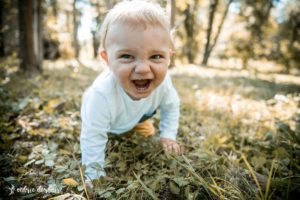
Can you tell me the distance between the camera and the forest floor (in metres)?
1.55

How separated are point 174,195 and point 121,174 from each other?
20.9 inches

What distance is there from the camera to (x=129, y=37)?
1.80 m

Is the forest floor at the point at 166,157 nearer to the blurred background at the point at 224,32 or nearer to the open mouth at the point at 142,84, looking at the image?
the open mouth at the point at 142,84

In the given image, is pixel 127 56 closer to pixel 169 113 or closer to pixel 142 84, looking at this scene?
pixel 142 84

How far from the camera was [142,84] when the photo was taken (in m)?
2.03

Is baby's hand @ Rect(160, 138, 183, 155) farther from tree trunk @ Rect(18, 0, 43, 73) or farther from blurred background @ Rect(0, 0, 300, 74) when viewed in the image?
blurred background @ Rect(0, 0, 300, 74)

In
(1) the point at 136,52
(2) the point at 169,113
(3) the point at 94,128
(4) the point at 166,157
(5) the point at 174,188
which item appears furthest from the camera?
(2) the point at 169,113

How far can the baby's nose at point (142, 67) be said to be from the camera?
1.83 metres

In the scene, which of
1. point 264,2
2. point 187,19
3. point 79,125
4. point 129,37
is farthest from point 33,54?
point 264,2

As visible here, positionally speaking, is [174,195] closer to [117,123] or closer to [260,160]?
[260,160]

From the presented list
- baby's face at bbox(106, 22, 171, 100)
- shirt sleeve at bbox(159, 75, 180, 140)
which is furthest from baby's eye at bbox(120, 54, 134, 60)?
shirt sleeve at bbox(159, 75, 180, 140)

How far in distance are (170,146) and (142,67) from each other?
89cm

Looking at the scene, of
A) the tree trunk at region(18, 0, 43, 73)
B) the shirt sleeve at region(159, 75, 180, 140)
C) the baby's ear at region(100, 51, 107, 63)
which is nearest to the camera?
the baby's ear at region(100, 51, 107, 63)

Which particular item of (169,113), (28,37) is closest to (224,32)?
(28,37)
